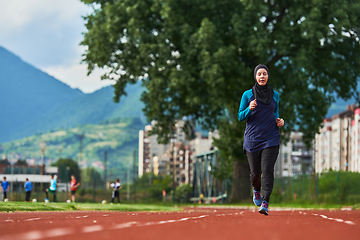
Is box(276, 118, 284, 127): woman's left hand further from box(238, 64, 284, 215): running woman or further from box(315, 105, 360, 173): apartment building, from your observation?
box(315, 105, 360, 173): apartment building

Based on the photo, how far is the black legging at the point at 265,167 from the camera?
8992mm

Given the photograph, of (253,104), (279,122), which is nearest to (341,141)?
(279,122)

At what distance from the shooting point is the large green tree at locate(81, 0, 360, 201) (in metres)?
28.1

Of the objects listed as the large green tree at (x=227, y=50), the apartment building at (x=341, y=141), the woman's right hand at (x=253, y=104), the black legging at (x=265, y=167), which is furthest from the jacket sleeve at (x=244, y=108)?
the apartment building at (x=341, y=141)

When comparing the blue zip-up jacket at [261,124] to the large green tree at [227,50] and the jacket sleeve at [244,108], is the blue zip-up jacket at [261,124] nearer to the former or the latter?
the jacket sleeve at [244,108]

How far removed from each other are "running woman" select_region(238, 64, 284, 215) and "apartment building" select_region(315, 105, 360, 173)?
9067 cm

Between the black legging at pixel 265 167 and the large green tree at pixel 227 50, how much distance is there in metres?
17.8

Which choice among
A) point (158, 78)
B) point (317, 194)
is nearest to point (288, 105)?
point (317, 194)

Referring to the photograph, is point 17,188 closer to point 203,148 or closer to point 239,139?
point 239,139

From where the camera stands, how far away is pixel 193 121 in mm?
34406

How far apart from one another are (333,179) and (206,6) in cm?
1047

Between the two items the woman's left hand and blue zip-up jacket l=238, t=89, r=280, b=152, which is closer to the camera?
the woman's left hand

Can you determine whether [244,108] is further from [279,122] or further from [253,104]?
[279,122]

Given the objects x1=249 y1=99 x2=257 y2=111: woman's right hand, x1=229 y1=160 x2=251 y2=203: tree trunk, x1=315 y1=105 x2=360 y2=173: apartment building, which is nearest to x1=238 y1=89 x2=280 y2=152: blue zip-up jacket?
x1=249 y1=99 x2=257 y2=111: woman's right hand
